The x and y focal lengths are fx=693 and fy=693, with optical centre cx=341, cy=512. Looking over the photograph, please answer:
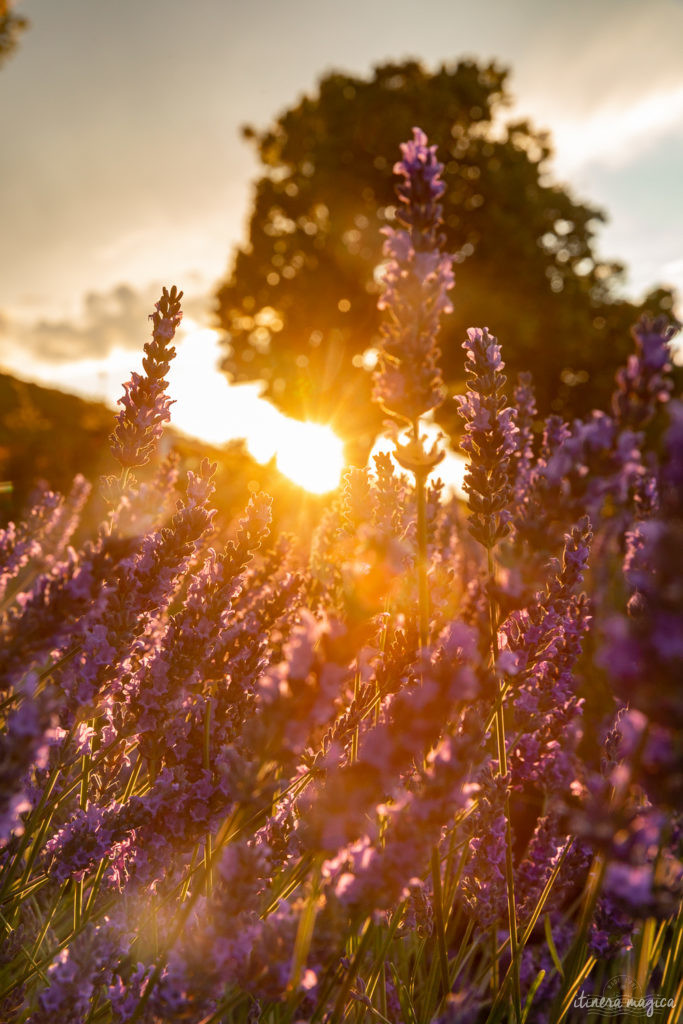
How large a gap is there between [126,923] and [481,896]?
0.98 m

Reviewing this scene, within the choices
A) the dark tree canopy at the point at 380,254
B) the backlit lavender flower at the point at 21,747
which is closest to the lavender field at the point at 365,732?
the backlit lavender flower at the point at 21,747

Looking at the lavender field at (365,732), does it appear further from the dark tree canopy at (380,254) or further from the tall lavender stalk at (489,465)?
the dark tree canopy at (380,254)

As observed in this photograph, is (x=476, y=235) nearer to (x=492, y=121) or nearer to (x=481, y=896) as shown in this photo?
(x=492, y=121)

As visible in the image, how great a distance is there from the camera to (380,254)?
21.9m

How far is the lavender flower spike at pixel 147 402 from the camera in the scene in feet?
6.70

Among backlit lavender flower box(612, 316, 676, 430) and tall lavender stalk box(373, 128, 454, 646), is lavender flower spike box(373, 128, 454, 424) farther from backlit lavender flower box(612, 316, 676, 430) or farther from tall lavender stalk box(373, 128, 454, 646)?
backlit lavender flower box(612, 316, 676, 430)

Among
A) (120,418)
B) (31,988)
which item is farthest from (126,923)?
(120,418)

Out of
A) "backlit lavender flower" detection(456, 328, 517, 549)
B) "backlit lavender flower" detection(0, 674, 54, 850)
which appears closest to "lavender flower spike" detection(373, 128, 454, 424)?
"backlit lavender flower" detection(456, 328, 517, 549)

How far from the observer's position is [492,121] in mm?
23781

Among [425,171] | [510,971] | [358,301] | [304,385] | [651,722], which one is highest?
[358,301]

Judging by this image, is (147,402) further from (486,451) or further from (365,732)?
(365,732)

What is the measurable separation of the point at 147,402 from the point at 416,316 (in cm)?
102

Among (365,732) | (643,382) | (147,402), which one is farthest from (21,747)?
(147,402)

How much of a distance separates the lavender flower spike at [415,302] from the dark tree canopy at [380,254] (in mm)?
19454
